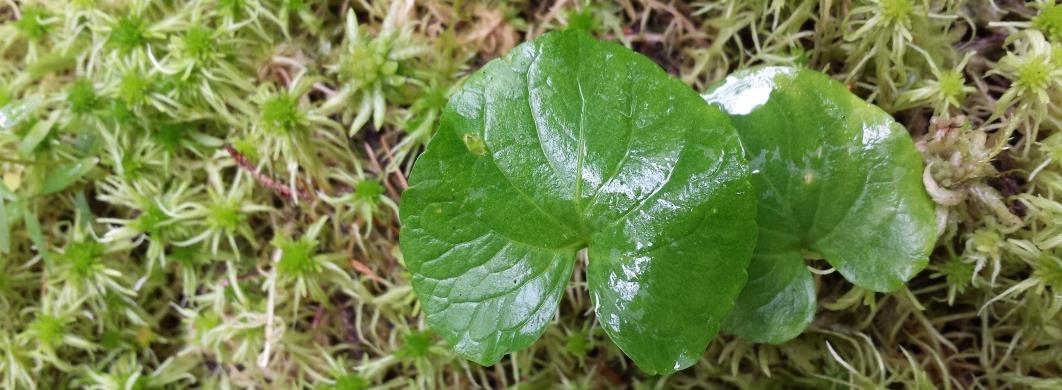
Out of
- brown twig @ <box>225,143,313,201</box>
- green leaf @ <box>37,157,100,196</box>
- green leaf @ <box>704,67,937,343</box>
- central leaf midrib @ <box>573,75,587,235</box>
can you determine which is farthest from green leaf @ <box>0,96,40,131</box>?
green leaf @ <box>704,67,937,343</box>

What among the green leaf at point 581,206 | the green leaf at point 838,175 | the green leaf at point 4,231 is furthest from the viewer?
the green leaf at point 4,231

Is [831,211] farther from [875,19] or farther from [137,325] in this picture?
[137,325]

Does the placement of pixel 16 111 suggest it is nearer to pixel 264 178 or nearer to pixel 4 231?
pixel 4 231

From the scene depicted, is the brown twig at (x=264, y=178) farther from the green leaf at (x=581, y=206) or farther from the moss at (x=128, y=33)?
the green leaf at (x=581, y=206)

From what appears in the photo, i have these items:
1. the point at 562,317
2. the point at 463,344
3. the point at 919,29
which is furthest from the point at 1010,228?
the point at 463,344

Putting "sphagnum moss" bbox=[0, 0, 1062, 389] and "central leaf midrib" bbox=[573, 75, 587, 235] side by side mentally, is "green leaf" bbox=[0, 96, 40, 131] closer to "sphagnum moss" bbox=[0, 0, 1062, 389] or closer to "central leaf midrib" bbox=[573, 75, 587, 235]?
"sphagnum moss" bbox=[0, 0, 1062, 389]

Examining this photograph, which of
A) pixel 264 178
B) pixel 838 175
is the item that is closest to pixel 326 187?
pixel 264 178

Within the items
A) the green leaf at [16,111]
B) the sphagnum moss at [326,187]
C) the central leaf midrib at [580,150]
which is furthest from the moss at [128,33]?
the central leaf midrib at [580,150]

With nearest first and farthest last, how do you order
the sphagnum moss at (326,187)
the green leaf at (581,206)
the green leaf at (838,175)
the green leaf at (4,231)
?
the green leaf at (581,206)
the green leaf at (838,175)
the sphagnum moss at (326,187)
the green leaf at (4,231)
